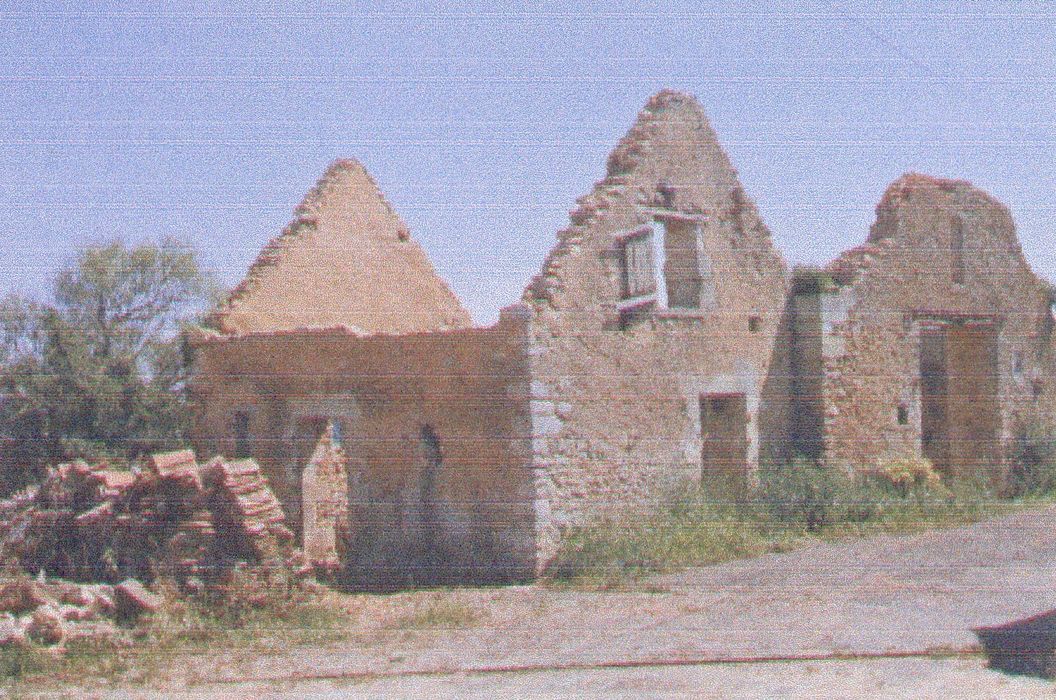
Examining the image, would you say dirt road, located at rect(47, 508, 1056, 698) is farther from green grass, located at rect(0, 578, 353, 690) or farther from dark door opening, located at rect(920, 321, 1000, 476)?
dark door opening, located at rect(920, 321, 1000, 476)

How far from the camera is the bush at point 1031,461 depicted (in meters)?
17.6

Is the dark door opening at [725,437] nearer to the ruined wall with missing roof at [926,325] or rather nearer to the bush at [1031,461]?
the ruined wall with missing roof at [926,325]

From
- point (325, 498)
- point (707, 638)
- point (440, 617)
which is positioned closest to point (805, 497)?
point (707, 638)

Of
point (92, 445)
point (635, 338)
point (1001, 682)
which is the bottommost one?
point (1001, 682)

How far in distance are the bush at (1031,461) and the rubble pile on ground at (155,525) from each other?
11443mm

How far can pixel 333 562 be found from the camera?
14086mm

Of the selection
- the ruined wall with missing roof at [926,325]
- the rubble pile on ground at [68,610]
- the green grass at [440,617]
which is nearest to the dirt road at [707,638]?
the green grass at [440,617]

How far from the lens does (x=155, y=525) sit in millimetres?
11102

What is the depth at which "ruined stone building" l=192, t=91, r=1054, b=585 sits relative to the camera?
12719 mm

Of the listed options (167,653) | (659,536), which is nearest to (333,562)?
(659,536)

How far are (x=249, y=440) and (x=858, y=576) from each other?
326 inches

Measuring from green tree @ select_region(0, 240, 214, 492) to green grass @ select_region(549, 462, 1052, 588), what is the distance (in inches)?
341

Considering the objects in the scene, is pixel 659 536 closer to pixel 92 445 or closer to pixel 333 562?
pixel 333 562

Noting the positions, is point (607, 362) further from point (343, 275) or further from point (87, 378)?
point (87, 378)
